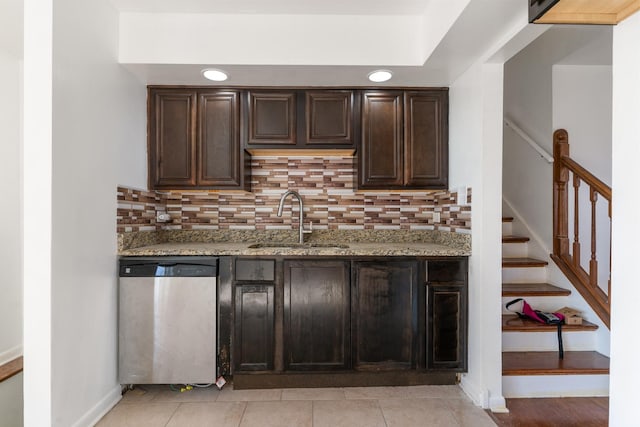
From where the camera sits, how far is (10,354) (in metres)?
2.56

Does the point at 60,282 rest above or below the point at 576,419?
above

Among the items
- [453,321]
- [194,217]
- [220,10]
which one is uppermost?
[220,10]

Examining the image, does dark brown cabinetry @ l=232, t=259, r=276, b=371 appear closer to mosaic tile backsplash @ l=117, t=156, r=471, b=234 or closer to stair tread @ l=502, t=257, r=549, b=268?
mosaic tile backsplash @ l=117, t=156, r=471, b=234

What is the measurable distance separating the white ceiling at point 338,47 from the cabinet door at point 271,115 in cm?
10

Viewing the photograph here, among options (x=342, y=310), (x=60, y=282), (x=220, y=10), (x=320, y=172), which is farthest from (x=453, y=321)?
(x=220, y=10)

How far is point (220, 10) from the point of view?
7.23 feet

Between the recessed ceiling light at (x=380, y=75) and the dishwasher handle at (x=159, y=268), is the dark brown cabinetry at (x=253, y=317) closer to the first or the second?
the dishwasher handle at (x=159, y=268)

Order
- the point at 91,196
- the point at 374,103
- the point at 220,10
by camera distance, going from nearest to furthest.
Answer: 1. the point at 91,196
2. the point at 220,10
3. the point at 374,103

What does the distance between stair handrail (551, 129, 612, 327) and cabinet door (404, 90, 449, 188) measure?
1.00 metres

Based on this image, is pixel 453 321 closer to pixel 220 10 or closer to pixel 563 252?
pixel 563 252

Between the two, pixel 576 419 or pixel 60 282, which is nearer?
pixel 60 282

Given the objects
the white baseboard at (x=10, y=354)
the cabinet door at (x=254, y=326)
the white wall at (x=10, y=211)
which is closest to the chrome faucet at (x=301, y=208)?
the cabinet door at (x=254, y=326)

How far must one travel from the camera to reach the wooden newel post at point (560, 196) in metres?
2.78

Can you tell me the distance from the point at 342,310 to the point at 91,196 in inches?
65.2
